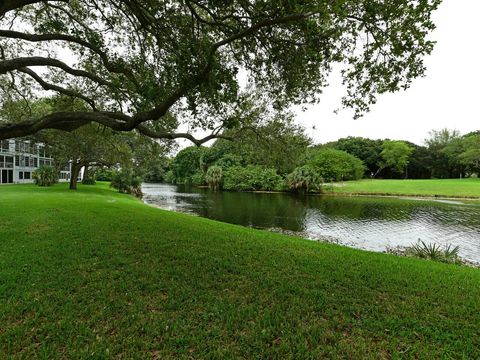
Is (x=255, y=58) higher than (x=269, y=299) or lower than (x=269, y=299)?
higher

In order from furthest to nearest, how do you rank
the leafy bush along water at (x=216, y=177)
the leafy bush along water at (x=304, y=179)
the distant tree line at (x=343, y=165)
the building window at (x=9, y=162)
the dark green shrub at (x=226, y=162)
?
1. the dark green shrub at (x=226, y=162)
2. the leafy bush along water at (x=216, y=177)
3. the distant tree line at (x=343, y=165)
4. the leafy bush along water at (x=304, y=179)
5. the building window at (x=9, y=162)

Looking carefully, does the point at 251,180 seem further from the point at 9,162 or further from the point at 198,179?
the point at 9,162

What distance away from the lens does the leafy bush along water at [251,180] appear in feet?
180

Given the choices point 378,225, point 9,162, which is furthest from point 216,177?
point 378,225

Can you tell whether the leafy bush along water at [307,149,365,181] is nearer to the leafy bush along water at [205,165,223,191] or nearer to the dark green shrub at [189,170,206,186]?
the leafy bush along water at [205,165,223,191]

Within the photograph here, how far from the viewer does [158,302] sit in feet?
15.6

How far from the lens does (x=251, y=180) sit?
184 feet

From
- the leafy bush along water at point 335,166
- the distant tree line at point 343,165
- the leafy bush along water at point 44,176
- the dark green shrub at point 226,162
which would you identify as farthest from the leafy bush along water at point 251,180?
the leafy bush along water at point 44,176

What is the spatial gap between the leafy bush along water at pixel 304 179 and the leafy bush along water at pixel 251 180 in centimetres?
537

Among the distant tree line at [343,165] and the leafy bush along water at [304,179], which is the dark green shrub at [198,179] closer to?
the distant tree line at [343,165]

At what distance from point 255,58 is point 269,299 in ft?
20.6

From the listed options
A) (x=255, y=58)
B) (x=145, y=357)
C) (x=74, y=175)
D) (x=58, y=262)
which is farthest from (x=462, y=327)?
(x=74, y=175)

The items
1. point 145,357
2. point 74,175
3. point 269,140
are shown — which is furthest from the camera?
point 74,175

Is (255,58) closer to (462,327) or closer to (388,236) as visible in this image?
(462,327)
